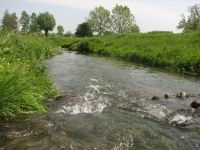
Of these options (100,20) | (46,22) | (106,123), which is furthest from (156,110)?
(46,22)

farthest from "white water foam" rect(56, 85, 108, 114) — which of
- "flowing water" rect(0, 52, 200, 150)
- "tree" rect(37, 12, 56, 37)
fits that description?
"tree" rect(37, 12, 56, 37)

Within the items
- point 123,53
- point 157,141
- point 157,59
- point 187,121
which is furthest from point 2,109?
point 123,53

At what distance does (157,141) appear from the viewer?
820 cm

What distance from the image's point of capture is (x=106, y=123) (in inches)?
368

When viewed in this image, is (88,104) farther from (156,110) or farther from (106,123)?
(156,110)

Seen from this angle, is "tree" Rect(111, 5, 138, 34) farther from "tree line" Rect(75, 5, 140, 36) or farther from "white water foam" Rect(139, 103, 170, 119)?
"white water foam" Rect(139, 103, 170, 119)

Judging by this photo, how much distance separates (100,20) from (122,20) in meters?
6.54

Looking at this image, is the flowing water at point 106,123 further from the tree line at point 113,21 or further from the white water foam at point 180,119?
the tree line at point 113,21

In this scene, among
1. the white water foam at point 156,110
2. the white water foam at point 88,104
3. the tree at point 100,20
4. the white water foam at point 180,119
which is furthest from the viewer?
the tree at point 100,20

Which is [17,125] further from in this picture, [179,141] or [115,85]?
[115,85]

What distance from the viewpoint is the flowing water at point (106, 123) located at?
7781 mm

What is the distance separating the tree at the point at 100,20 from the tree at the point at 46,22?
18.8 m

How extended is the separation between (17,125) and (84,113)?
2276 mm

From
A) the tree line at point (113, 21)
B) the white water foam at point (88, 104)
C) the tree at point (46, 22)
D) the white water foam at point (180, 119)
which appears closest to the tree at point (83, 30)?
the tree line at point (113, 21)
